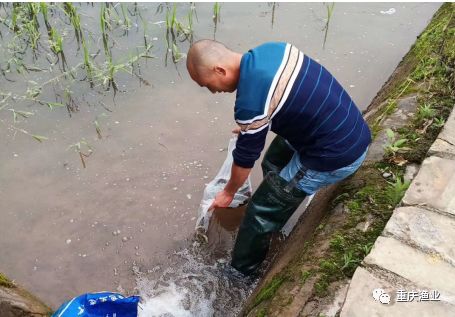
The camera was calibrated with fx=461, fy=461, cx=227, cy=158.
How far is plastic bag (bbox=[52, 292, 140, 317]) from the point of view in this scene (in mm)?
1938

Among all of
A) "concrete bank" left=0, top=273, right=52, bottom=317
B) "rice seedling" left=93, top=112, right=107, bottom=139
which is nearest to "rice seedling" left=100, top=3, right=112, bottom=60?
"rice seedling" left=93, top=112, right=107, bottom=139

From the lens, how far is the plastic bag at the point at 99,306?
194 cm

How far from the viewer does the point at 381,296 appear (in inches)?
65.6

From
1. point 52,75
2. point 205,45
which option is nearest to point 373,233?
point 205,45

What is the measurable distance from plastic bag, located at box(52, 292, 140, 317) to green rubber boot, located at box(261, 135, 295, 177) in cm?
103

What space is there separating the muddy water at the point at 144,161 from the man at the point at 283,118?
71 centimetres

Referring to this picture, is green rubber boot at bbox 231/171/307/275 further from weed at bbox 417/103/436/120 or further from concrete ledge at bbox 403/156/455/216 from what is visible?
weed at bbox 417/103/436/120

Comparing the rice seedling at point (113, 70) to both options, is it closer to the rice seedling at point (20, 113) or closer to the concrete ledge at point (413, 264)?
the rice seedling at point (20, 113)

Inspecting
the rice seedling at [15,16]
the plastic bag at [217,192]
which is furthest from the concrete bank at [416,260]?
the rice seedling at [15,16]

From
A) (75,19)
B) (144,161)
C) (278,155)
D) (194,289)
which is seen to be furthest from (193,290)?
(75,19)

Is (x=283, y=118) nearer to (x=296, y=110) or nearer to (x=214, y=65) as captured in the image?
(x=296, y=110)

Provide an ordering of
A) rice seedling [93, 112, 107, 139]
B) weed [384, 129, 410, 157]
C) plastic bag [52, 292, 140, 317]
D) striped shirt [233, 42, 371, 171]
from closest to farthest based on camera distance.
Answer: striped shirt [233, 42, 371, 171] → plastic bag [52, 292, 140, 317] → weed [384, 129, 410, 157] → rice seedling [93, 112, 107, 139]

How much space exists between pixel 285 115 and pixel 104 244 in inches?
63.3

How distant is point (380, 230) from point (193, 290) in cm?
122
